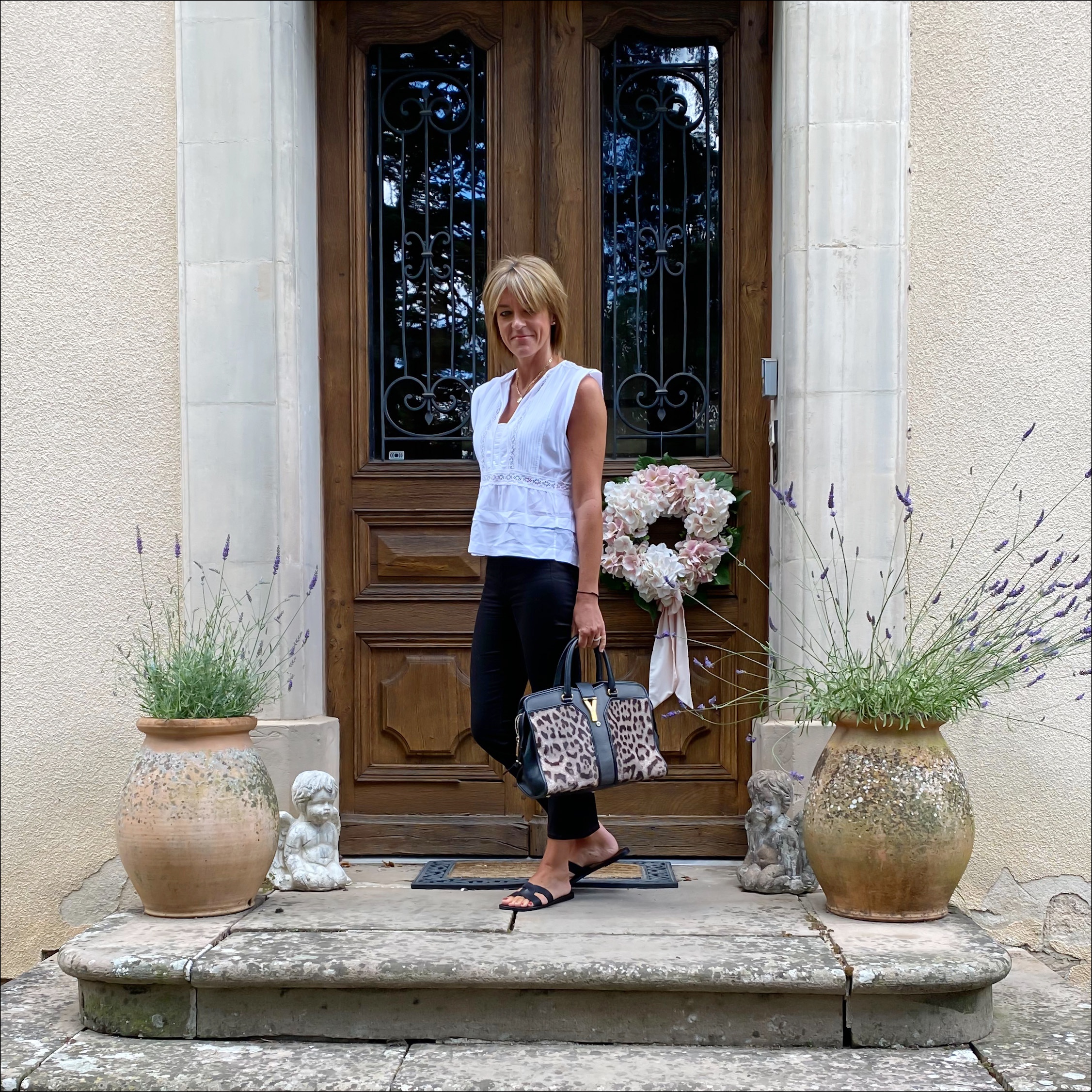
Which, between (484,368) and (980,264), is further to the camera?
(484,368)

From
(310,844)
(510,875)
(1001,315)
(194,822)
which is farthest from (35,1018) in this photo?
(1001,315)

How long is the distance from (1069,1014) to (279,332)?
3238mm

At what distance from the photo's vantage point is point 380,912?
3.74m

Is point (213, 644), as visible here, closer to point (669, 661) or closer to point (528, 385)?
point (528, 385)

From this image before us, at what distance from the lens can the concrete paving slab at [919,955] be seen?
3.11 m

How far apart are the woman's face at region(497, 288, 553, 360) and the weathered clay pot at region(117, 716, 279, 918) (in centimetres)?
140

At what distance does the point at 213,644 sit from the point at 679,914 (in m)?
1.64

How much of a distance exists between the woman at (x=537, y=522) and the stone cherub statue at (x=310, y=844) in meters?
0.62

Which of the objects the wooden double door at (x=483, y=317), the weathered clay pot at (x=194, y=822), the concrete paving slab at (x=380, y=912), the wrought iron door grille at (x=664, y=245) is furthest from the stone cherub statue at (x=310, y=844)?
the wrought iron door grille at (x=664, y=245)

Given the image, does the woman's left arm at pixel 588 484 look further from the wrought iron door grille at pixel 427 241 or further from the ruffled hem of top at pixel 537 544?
the wrought iron door grille at pixel 427 241

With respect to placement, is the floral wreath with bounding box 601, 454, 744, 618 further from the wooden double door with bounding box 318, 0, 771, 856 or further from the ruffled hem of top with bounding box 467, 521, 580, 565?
the ruffled hem of top with bounding box 467, 521, 580, 565

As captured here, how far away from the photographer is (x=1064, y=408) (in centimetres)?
435

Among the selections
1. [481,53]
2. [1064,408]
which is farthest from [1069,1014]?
[481,53]

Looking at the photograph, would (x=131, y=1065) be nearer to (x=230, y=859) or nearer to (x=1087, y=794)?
(x=230, y=859)
